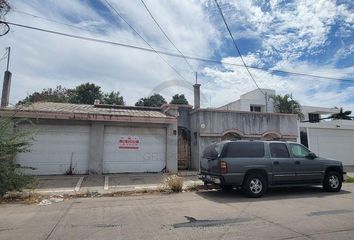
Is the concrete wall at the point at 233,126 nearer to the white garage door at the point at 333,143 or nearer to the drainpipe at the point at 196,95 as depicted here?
the drainpipe at the point at 196,95

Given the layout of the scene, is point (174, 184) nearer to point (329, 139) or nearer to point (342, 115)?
point (329, 139)

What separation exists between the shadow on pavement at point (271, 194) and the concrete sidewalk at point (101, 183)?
5.38 feet

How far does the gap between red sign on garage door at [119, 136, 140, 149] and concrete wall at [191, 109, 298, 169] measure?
371 centimetres

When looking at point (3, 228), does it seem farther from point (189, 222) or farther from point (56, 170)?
point (56, 170)

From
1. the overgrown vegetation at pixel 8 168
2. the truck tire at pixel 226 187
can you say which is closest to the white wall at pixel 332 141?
the truck tire at pixel 226 187

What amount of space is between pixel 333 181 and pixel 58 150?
12.3 meters

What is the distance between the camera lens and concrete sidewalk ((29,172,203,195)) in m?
12.1

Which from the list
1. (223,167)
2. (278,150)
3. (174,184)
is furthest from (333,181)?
(174,184)

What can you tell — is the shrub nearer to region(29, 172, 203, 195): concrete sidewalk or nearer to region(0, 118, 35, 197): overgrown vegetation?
region(29, 172, 203, 195): concrete sidewalk

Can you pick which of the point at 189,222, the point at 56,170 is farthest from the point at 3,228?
the point at 56,170

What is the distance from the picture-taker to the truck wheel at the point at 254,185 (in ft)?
34.1

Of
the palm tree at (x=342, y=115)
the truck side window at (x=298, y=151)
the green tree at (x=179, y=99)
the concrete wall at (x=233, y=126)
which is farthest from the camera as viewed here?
the green tree at (x=179, y=99)

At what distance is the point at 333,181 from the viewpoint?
12.0 meters

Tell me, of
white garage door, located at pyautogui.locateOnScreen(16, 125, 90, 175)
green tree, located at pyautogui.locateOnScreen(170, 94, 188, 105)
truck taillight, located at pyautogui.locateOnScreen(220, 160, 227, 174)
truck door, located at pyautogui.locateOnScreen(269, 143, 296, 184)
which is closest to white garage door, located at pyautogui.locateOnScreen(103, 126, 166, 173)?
white garage door, located at pyautogui.locateOnScreen(16, 125, 90, 175)
